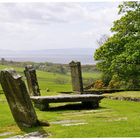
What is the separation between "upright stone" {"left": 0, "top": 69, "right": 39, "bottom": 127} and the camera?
52.0ft

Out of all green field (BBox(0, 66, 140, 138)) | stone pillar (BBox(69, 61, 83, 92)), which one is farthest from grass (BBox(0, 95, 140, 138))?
stone pillar (BBox(69, 61, 83, 92))

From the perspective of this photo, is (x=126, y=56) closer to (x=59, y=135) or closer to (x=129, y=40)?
(x=129, y=40)

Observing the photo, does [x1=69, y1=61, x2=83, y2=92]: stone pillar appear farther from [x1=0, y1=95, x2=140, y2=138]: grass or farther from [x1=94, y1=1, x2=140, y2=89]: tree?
[x1=0, y1=95, x2=140, y2=138]: grass

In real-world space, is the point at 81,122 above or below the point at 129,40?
below

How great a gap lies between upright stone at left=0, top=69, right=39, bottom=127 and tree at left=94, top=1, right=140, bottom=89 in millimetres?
28885

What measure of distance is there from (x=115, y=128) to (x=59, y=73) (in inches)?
4116

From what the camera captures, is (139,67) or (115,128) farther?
(139,67)

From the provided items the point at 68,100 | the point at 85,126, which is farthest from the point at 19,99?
the point at 68,100

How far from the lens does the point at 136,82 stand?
168 feet

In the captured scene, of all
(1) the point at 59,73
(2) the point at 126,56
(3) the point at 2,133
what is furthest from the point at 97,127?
(1) the point at 59,73

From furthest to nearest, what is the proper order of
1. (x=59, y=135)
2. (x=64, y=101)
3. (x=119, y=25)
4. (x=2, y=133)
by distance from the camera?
(x=119, y=25), (x=64, y=101), (x=2, y=133), (x=59, y=135)

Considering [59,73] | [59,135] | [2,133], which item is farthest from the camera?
[59,73]

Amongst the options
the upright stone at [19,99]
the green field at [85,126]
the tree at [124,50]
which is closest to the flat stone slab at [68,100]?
the green field at [85,126]

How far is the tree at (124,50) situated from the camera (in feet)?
149
